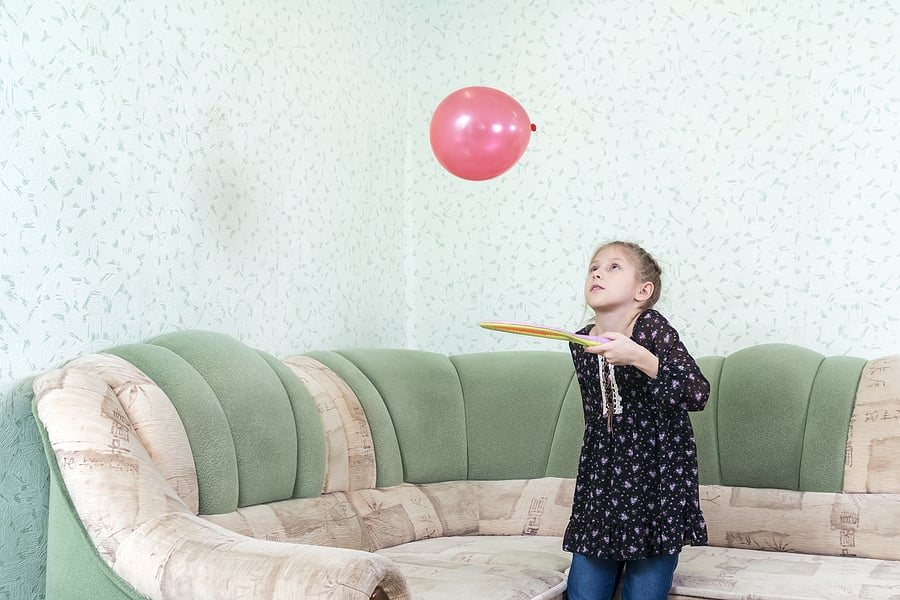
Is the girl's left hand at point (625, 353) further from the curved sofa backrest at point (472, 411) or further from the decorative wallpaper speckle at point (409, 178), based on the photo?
the decorative wallpaper speckle at point (409, 178)

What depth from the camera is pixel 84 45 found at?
2.18 m

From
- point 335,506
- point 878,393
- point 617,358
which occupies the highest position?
point 617,358

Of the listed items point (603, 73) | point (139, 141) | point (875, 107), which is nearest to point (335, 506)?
point (139, 141)

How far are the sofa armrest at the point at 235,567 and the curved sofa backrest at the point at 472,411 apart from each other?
1.06 m

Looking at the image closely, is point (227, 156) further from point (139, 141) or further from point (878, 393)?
point (878, 393)

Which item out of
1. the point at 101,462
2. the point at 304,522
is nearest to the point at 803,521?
the point at 304,522

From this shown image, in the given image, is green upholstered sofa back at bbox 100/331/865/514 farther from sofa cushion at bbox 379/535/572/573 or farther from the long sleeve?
the long sleeve

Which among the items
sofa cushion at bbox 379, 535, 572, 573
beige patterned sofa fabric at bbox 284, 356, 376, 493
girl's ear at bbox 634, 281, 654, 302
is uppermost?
girl's ear at bbox 634, 281, 654, 302

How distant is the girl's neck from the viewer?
223 centimetres

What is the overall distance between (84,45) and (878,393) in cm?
226

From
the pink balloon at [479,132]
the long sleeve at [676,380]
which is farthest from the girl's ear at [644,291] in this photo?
the pink balloon at [479,132]

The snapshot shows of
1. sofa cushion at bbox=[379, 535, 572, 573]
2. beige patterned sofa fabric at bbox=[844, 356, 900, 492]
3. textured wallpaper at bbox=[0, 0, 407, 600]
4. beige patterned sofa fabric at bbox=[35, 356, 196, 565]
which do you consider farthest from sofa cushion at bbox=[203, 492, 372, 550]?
beige patterned sofa fabric at bbox=[844, 356, 900, 492]

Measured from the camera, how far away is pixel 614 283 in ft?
7.26

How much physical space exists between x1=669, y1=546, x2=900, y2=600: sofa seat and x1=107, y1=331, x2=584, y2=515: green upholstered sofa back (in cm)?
57
